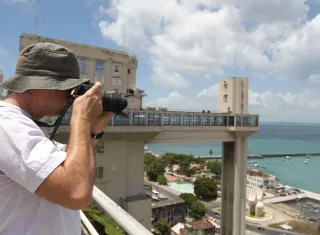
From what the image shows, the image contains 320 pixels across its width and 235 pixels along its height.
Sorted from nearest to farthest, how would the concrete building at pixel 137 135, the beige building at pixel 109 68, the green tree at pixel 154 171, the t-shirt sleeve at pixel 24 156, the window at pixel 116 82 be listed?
the t-shirt sleeve at pixel 24 156
the concrete building at pixel 137 135
the beige building at pixel 109 68
the window at pixel 116 82
the green tree at pixel 154 171

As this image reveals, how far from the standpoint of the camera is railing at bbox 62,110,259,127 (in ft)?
29.1

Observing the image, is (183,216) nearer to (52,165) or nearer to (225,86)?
(225,86)

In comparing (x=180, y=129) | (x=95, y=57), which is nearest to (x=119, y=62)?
(x=95, y=57)

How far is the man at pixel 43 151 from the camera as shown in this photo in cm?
66

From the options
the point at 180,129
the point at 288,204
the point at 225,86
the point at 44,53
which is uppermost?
the point at 225,86

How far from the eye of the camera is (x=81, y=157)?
2.46 ft

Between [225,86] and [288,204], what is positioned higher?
[225,86]

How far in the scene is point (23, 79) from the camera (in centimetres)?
83

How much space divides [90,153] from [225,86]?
1286cm

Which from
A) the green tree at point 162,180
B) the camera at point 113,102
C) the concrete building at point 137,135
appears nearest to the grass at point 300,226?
the green tree at point 162,180

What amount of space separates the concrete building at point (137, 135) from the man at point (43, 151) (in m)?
6.03

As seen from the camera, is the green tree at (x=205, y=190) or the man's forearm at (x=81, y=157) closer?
the man's forearm at (x=81, y=157)

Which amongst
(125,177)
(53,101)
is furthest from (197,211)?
(53,101)

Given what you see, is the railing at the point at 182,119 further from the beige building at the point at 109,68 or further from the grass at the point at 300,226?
the grass at the point at 300,226
